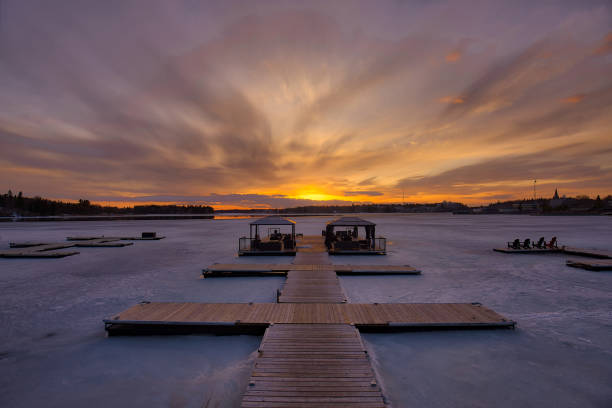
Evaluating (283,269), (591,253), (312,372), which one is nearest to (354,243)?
(283,269)

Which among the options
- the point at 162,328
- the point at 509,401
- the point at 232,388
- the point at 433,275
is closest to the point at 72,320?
the point at 162,328

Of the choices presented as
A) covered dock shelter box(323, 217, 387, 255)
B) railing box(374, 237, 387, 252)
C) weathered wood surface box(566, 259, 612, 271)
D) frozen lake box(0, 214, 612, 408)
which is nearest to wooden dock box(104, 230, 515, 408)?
frozen lake box(0, 214, 612, 408)

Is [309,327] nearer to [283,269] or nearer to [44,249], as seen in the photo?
[283,269]

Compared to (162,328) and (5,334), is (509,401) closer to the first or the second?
(162,328)

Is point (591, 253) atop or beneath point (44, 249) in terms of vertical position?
atop

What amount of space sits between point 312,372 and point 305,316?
2844 mm

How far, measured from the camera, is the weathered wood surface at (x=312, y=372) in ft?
15.7

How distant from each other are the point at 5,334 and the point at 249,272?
963cm

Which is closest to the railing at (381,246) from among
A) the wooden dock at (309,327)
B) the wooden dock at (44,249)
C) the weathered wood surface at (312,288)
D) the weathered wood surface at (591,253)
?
the weathered wood surface at (312,288)

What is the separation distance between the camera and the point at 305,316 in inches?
330

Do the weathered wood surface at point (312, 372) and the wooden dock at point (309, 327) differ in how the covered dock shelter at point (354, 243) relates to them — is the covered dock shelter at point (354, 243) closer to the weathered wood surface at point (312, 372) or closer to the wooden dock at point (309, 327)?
the wooden dock at point (309, 327)

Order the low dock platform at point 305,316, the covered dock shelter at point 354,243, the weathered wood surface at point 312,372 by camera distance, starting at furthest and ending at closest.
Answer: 1. the covered dock shelter at point 354,243
2. the low dock platform at point 305,316
3. the weathered wood surface at point 312,372

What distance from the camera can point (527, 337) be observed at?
27.2ft

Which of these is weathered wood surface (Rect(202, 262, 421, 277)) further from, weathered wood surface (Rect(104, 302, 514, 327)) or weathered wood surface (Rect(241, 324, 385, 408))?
weathered wood surface (Rect(241, 324, 385, 408))
